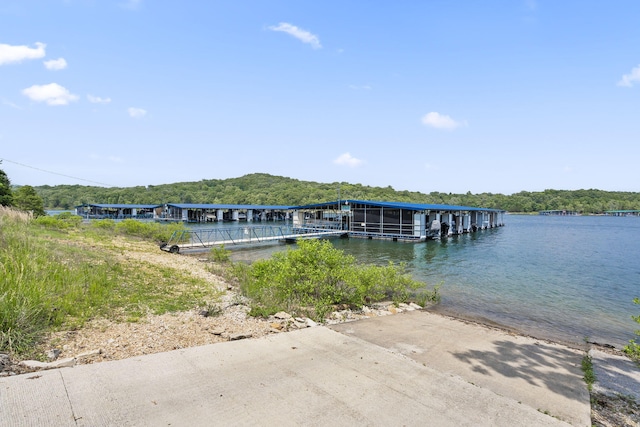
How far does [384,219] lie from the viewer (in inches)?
1348

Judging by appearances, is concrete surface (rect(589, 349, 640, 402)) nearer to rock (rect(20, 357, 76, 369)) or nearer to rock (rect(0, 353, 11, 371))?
rock (rect(20, 357, 76, 369))

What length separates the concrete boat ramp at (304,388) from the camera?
3.28 metres

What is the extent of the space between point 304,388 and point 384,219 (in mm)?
31098

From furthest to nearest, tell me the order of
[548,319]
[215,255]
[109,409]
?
[215,255] < [548,319] < [109,409]

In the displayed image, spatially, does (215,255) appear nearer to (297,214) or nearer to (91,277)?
(91,277)

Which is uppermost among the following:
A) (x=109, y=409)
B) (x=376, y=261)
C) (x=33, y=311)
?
(x=33, y=311)

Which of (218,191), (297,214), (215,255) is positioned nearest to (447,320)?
(215,255)

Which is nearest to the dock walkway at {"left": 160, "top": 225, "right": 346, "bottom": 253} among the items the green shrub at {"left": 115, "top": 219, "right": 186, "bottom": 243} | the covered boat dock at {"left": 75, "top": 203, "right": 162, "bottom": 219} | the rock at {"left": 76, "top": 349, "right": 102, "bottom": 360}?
the green shrub at {"left": 115, "top": 219, "right": 186, "bottom": 243}

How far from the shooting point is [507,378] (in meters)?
4.83

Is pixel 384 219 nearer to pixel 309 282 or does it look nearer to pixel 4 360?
pixel 309 282

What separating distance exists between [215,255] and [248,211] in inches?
1936

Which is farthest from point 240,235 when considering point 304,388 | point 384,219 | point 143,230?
point 304,388

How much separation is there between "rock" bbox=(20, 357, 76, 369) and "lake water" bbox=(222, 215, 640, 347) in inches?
357

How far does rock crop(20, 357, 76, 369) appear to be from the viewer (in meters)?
4.07
